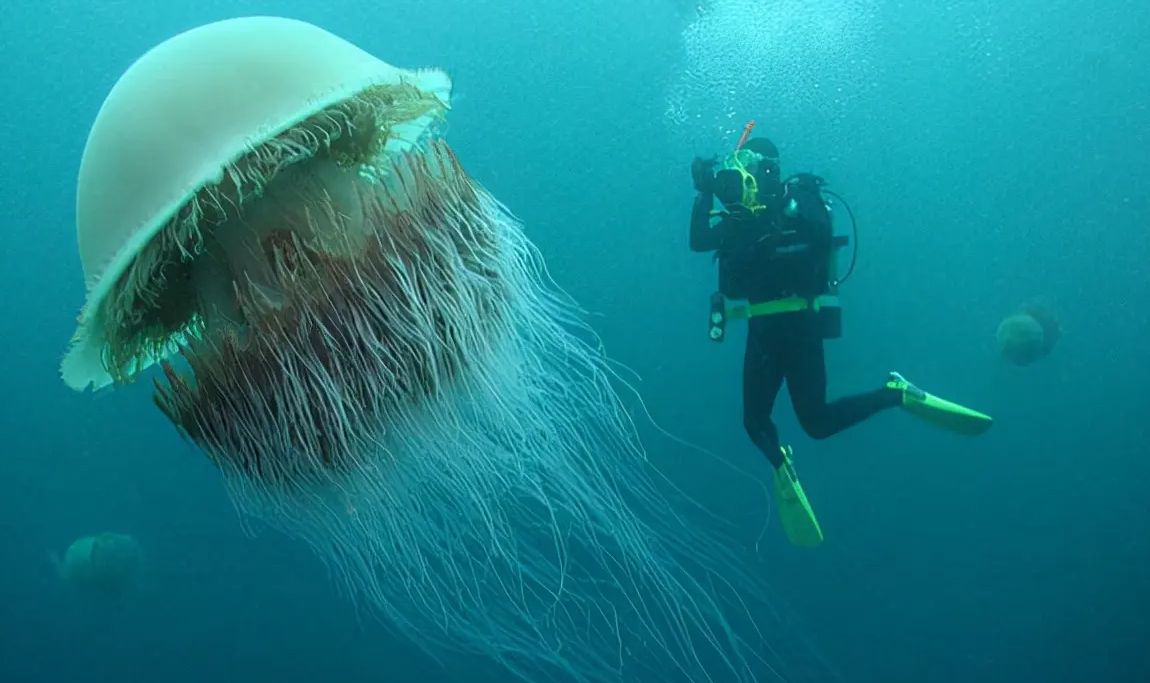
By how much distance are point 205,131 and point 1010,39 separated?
24.7 m

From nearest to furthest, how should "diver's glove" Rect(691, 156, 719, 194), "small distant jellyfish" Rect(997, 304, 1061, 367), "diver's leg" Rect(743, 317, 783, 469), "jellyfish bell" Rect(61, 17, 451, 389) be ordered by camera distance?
"jellyfish bell" Rect(61, 17, 451, 389) → "diver's glove" Rect(691, 156, 719, 194) → "diver's leg" Rect(743, 317, 783, 469) → "small distant jellyfish" Rect(997, 304, 1061, 367)

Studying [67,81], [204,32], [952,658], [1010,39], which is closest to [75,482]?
[67,81]

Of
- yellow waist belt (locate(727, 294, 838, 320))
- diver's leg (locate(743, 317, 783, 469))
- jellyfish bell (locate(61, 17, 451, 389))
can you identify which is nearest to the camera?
jellyfish bell (locate(61, 17, 451, 389))

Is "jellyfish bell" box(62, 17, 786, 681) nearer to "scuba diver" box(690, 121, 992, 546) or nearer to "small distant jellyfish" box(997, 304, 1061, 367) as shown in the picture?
"scuba diver" box(690, 121, 992, 546)

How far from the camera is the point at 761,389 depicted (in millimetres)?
5668

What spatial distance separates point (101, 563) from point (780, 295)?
35.2 feet

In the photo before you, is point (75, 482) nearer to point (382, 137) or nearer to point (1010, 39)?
point (382, 137)

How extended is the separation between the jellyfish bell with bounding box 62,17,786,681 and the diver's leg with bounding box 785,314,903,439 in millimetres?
3196

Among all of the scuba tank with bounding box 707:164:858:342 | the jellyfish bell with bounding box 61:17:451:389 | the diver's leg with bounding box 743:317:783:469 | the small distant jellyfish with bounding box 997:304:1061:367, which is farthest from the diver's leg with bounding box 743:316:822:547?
the small distant jellyfish with bounding box 997:304:1061:367

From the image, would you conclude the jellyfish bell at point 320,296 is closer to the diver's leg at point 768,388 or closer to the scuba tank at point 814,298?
the scuba tank at point 814,298

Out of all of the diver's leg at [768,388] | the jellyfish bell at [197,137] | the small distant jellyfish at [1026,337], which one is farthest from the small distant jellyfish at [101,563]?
the small distant jellyfish at [1026,337]

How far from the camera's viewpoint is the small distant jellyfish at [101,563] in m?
10.8

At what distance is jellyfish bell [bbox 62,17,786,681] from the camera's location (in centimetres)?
204

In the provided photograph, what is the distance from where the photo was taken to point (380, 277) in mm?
2143
